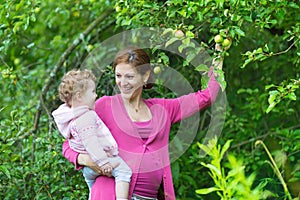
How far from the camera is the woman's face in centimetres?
348

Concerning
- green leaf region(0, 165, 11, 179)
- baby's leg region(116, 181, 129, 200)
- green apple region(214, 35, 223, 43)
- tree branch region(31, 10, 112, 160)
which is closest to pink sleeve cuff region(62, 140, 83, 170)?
baby's leg region(116, 181, 129, 200)

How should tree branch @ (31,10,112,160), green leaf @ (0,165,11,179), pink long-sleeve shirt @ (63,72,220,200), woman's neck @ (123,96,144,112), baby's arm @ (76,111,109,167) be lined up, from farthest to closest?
1. tree branch @ (31,10,112,160)
2. green leaf @ (0,165,11,179)
3. woman's neck @ (123,96,144,112)
4. pink long-sleeve shirt @ (63,72,220,200)
5. baby's arm @ (76,111,109,167)

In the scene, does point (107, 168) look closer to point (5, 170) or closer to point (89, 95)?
point (89, 95)

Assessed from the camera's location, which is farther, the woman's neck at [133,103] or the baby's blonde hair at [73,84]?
the woman's neck at [133,103]

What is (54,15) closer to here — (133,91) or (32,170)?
(32,170)

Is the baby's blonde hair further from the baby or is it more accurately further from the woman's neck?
the woman's neck

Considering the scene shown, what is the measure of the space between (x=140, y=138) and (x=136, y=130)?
45 mm

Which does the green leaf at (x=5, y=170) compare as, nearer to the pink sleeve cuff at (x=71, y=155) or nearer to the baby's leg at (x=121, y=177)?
the pink sleeve cuff at (x=71, y=155)

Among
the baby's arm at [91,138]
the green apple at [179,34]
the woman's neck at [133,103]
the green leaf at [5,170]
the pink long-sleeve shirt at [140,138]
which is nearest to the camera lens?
the baby's arm at [91,138]

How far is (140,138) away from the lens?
11.6 ft

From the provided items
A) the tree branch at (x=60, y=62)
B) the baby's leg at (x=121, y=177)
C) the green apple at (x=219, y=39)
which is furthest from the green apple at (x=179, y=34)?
Result: the tree branch at (x=60, y=62)

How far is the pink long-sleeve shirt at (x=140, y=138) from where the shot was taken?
3473mm

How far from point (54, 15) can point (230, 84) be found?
163 centimetres

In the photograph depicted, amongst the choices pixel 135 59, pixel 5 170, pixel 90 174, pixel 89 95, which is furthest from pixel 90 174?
pixel 5 170
